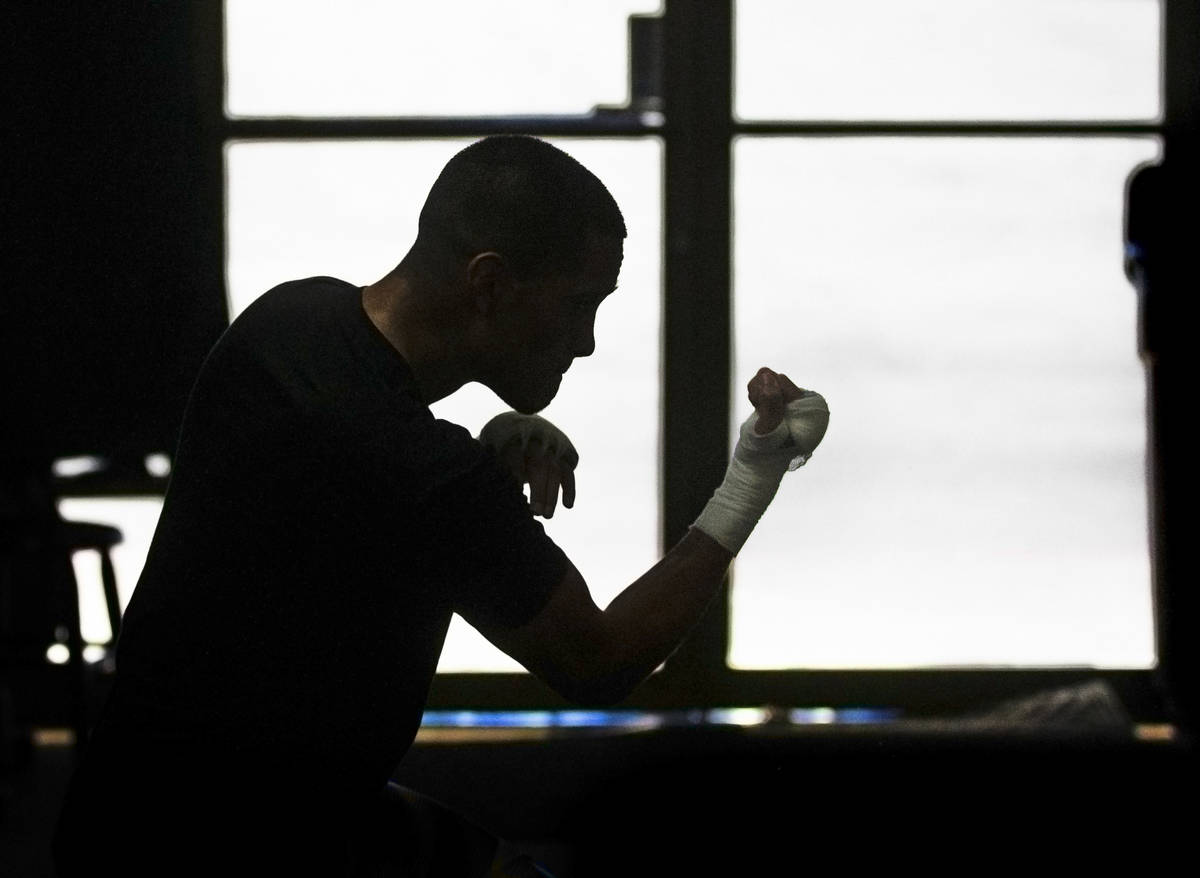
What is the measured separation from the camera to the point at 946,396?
3551 mm

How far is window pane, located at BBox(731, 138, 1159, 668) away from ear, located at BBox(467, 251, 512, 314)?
7.60ft

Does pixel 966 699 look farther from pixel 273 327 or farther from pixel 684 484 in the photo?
pixel 273 327

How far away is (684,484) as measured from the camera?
3551mm

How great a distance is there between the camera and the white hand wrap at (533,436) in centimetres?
143

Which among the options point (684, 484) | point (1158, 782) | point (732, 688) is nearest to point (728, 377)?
point (684, 484)

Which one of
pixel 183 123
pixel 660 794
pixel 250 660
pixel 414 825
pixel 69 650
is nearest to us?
pixel 660 794

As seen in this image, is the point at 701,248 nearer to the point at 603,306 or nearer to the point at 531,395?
the point at 603,306

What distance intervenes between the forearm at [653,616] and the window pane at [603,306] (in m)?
2.33

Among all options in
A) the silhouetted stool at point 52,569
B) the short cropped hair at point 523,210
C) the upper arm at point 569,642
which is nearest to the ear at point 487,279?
the short cropped hair at point 523,210

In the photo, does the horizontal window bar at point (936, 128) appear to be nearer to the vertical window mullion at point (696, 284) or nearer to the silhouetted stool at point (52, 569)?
the vertical window mullion at point (696, 284)

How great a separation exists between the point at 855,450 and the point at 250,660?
2591mm

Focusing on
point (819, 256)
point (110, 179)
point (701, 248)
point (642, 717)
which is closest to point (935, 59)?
point (819, 256)

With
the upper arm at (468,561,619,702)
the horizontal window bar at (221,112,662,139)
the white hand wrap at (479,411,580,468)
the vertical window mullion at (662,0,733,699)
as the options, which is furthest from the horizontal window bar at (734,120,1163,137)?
the upper arm at (468,561,619,702)

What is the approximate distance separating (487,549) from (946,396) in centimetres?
257
